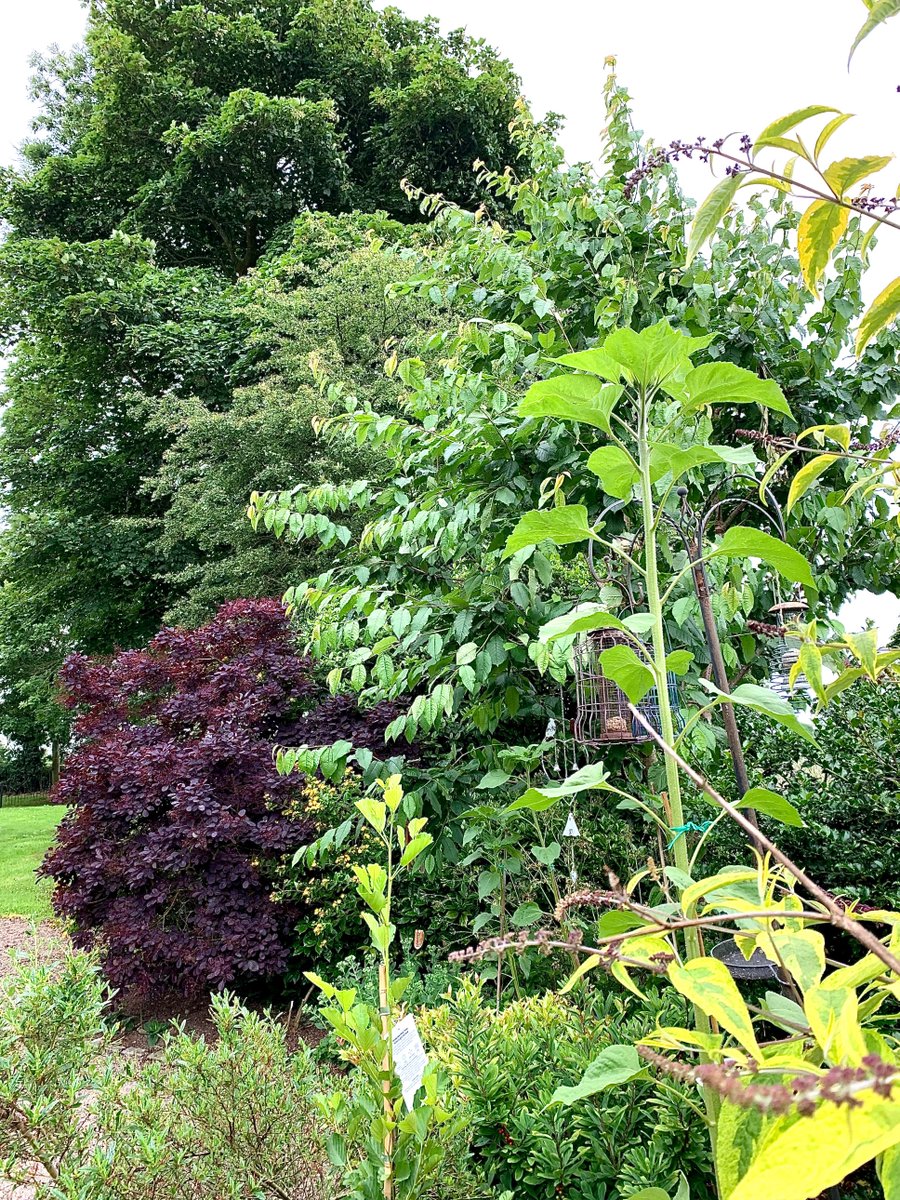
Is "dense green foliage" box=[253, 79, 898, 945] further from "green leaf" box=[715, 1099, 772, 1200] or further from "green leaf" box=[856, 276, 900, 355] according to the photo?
"green leaf" box=[715, 1099, 772, 1200]

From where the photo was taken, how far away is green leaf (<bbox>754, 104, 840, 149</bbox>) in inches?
27.0

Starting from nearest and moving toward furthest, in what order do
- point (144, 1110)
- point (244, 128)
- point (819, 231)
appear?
point (819, 231) < point (144, 1110) < point (244, 128)

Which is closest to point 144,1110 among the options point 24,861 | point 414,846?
point 414,846

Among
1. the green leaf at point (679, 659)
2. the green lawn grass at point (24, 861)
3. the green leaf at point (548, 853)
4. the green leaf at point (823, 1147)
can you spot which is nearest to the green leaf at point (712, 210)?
the green leaf at point (679, 659)

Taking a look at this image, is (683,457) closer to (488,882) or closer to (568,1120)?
(568,1120)

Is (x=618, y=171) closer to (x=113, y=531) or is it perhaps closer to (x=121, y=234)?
(x=113, y=531)

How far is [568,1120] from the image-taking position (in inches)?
55.7

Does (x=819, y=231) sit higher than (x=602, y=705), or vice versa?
(x=819, y=231)

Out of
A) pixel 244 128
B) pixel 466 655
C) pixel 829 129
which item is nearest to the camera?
pixel 829 129

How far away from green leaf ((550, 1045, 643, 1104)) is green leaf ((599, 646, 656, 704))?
385 mm

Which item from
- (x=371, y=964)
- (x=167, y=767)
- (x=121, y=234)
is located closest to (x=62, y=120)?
(x=121, y=234)

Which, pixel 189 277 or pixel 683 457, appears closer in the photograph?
pixel 683 457

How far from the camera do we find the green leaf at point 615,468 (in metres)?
1.01

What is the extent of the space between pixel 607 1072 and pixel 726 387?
81 cm
